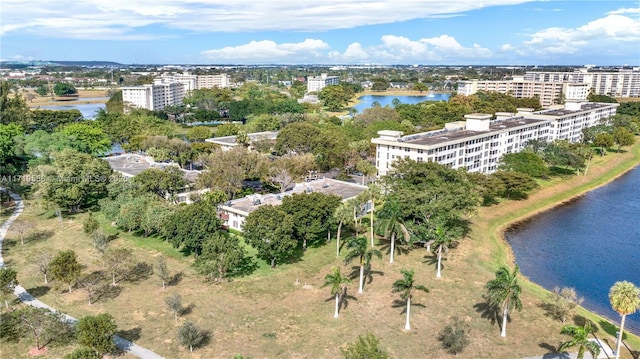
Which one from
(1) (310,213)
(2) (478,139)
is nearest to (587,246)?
(2) (478,139)

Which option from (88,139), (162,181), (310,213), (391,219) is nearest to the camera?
(391,219)

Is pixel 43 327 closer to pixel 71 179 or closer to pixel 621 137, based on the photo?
pixel 71 179

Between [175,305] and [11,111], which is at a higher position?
[11,111]

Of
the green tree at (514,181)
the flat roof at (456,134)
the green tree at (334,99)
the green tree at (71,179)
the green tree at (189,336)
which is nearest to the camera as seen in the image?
the green tree at (189,336)

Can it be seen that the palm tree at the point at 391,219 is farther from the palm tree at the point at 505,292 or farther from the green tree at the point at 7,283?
the green tree at the point at 7,283

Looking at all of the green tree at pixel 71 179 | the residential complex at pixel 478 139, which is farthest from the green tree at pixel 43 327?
the residential complex at pixel 478 139

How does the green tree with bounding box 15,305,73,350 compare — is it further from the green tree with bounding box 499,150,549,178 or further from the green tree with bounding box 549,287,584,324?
the green tree with bounding box 499,150,549,178
